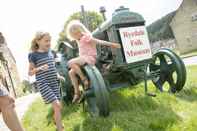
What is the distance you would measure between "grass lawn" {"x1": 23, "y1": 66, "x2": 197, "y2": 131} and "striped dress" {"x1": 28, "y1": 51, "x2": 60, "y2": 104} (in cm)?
70

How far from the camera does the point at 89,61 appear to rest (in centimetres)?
623

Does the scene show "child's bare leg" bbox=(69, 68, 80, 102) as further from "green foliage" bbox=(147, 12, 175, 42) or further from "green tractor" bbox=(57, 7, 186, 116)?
"green foliage" bbox=(147, 12, 175, 42)

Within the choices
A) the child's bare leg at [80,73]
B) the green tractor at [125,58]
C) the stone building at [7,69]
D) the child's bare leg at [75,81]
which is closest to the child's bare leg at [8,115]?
the green tractor at [125,58]

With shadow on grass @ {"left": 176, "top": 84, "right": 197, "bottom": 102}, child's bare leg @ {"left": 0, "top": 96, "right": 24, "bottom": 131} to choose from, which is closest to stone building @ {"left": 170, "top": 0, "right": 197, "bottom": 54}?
shadow on grass @ {"left": 176, "top": 84, "right": 197, "bottom": 102}

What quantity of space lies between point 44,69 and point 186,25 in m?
47.4

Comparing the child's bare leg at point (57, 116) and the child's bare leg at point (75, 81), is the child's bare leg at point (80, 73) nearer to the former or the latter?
the child's bare leg at point (75, 81)

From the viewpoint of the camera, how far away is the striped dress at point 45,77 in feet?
17.7

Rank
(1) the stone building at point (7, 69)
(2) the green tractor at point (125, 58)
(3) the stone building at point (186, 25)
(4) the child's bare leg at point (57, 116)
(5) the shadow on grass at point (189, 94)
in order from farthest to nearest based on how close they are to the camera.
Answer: (3) the stone building at point (186, 25)
(1) the stone building at point (7, 69)
(5) the shadow on grass at point (189, 94)
(2) the green tractor at point (125, 58)
(4) the child's bare leg at point (57, 116)

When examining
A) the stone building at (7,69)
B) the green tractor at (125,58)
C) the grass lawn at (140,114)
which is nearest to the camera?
the grass lawn at (140,114)

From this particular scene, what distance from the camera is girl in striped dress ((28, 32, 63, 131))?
210 inches

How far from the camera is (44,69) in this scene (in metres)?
5.38

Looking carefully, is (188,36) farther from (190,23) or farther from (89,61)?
(89,61)

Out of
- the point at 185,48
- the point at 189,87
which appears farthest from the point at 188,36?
the point at 189,87

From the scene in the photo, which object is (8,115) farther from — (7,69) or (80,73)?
(7,69)
